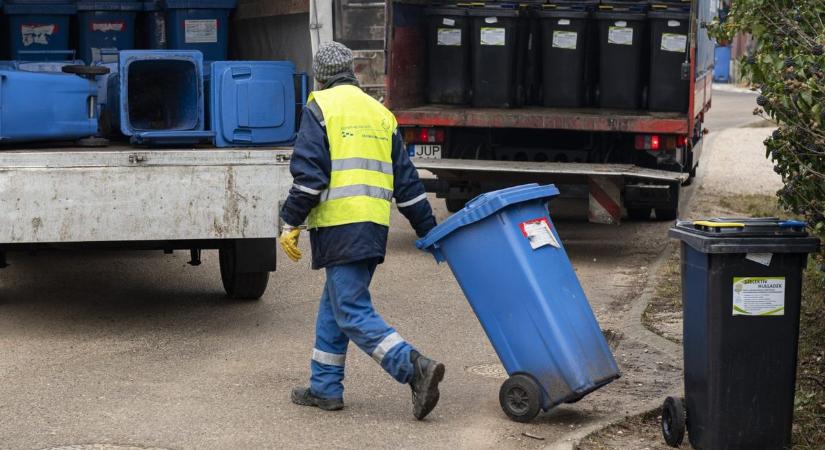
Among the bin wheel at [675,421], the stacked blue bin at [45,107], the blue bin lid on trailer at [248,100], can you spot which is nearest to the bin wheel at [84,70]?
the stacked blue bin at [45,107]

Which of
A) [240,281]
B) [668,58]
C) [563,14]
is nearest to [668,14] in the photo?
[668,58]

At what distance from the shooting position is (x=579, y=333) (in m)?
5.42

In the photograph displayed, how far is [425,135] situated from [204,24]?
2.64 m

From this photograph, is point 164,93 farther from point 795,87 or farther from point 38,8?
point 795,87

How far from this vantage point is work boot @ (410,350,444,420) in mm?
5477

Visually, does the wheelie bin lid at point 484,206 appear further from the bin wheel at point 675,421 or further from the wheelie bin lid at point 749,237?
the bin wheel at point 675,421

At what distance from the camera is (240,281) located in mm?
8172

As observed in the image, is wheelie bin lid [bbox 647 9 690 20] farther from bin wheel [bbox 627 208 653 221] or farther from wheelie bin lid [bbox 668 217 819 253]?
wheelie bin lid [bbox 668 217 819 253]

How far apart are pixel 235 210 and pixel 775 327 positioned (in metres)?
3.15

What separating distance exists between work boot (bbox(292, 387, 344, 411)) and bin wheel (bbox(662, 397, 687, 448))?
1.41m

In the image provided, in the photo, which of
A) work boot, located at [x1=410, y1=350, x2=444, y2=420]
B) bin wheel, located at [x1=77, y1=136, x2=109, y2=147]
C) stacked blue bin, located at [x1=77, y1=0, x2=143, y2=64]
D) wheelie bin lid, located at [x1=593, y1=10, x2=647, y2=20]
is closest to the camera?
work boot, located at [x1=410, y1=350, x2=444, y2=420]

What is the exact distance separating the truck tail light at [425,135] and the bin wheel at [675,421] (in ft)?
19.2

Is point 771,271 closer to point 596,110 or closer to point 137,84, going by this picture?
point 137,84

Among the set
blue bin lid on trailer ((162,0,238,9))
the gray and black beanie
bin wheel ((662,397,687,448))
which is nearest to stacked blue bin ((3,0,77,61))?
blue bin lid on trailer ((162,0,238,9))
